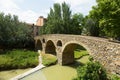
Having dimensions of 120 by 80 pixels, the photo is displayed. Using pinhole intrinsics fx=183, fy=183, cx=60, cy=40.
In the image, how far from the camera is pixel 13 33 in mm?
36500

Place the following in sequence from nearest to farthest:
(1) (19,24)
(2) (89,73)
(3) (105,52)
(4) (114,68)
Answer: (2) (89,73), (4) (114,68), (3) (105,52), (1) (19,24)

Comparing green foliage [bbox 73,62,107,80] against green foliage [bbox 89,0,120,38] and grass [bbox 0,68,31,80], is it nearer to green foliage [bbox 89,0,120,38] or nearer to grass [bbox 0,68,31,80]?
green foliage [bbox 89,0,120,38]

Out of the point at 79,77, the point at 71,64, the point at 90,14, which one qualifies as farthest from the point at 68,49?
the point at 79,77

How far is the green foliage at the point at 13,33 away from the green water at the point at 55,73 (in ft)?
46.6

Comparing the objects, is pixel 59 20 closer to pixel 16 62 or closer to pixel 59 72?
pixel 16 62

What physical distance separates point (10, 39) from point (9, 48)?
1.75 metres

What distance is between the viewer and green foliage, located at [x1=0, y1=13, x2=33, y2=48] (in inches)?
1369

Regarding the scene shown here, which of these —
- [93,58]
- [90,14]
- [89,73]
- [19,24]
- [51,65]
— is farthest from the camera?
[19,24]

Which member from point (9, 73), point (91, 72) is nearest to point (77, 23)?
point (9, 73)

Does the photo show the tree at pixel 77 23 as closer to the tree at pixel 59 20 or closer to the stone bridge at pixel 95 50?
the tree at pixel 59 20

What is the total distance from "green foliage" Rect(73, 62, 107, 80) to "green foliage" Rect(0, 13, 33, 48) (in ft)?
78.8

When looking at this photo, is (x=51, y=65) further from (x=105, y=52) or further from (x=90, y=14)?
(x=105, y=52)

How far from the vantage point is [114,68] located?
1477 cm

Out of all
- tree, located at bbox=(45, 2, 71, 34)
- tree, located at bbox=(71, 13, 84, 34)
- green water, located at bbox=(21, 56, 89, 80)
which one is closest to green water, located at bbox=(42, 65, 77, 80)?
green water, located at bbox=(21, 56, 89, 80)
